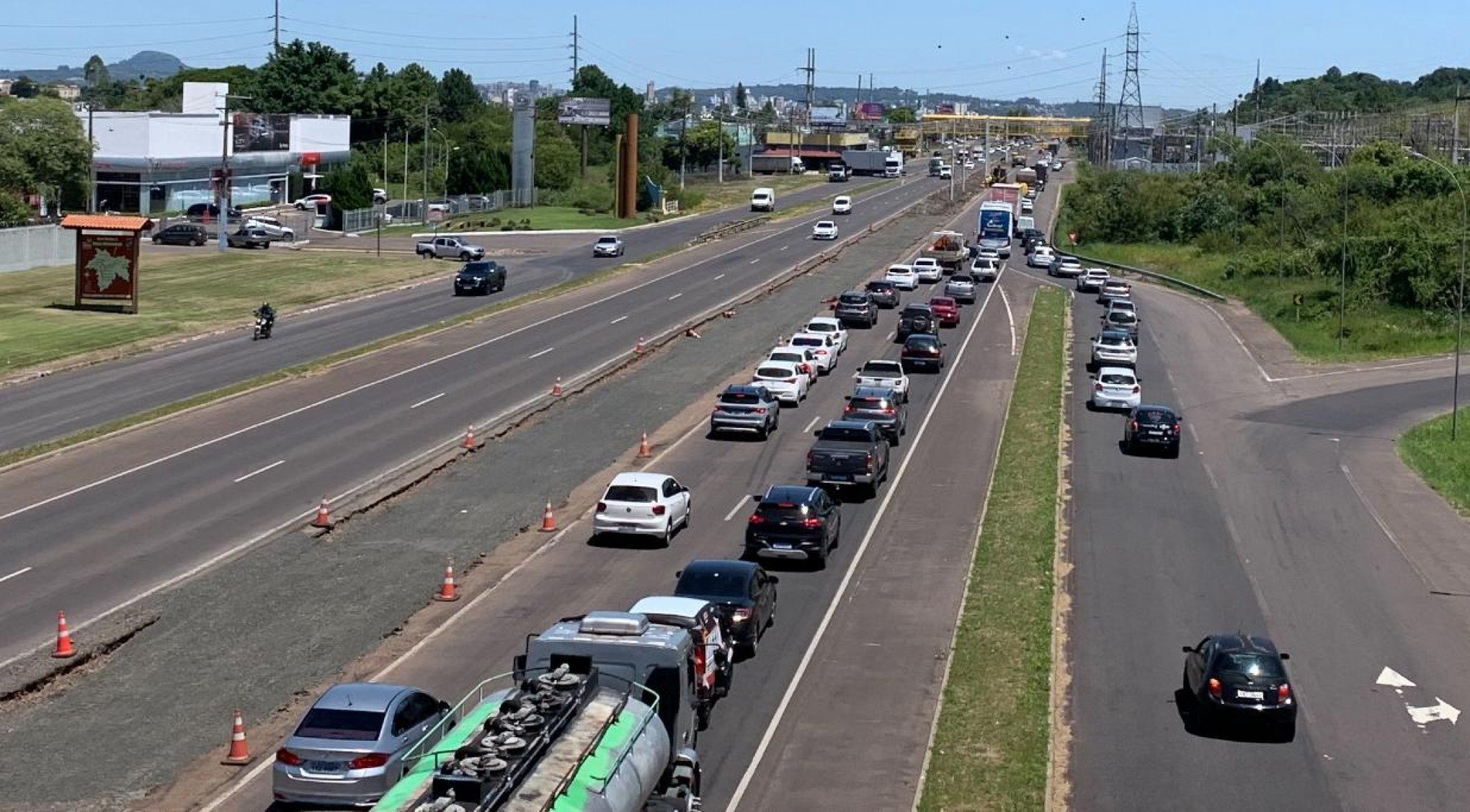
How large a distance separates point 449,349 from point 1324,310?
40716mm

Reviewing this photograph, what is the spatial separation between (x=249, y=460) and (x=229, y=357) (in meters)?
18.4

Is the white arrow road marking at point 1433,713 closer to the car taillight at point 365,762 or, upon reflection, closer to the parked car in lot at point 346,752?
the parked car in lot at point 346,752

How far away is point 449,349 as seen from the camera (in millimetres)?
62875

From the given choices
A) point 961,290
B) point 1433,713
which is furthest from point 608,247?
point 1433,713

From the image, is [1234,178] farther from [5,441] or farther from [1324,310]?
[5,441]

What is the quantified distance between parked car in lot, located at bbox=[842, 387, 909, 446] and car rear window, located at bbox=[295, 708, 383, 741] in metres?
26.4

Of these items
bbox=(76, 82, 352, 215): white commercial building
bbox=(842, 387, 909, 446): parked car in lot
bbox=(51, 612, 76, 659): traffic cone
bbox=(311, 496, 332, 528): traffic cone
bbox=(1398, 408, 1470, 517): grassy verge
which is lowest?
bbox=(51, 612, 76, 659): traffic cone

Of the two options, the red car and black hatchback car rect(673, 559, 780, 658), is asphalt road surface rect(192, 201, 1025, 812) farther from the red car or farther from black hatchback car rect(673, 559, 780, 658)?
the red car

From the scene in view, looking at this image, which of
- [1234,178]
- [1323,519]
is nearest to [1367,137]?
[1234,178]

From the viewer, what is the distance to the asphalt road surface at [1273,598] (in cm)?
2348

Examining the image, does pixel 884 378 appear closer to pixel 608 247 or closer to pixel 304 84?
pixel 608 247

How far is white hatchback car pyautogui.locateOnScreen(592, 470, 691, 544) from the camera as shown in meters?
34.9

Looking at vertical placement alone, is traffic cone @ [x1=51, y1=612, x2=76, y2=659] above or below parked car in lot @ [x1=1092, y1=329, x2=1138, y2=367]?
below

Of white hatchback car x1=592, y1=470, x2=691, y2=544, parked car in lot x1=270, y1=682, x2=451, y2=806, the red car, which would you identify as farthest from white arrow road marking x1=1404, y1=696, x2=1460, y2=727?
the red car
